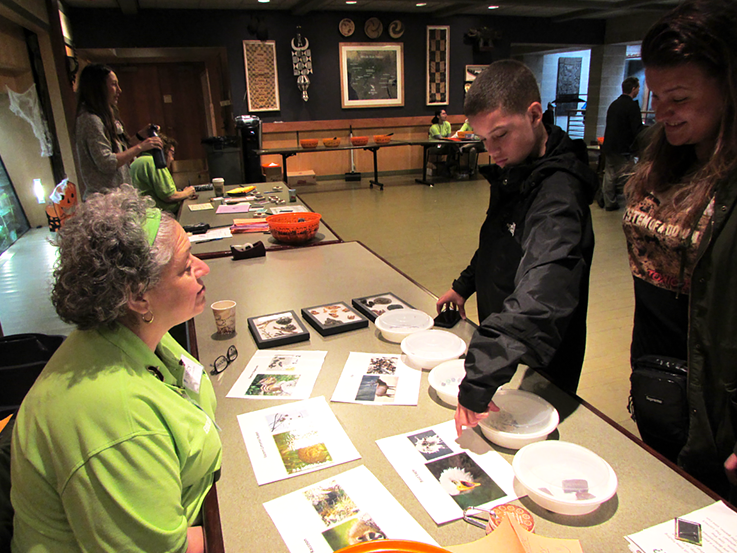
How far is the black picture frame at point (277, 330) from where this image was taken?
162 centimetres

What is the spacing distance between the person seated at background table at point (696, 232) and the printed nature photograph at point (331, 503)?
807 millimetres

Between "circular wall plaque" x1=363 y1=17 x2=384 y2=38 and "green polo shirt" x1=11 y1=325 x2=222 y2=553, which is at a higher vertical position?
"circular wall plaque" x1=363 y1=17 x2=384 y2=38

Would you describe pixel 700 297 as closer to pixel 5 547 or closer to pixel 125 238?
pixel 125 238

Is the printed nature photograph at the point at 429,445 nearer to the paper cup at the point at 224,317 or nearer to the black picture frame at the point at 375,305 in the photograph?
the black picture frame at the point at 375,305

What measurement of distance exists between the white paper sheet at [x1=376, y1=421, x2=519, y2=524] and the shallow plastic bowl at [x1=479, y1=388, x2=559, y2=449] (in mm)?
39

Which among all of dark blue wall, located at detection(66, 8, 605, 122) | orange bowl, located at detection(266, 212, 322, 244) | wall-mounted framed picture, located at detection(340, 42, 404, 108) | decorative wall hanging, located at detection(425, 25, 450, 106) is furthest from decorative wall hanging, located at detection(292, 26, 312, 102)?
orange bowl, located at detection(266, 212, 322, 244)

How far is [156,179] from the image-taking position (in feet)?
12.3

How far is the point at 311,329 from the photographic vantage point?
5.74 ft

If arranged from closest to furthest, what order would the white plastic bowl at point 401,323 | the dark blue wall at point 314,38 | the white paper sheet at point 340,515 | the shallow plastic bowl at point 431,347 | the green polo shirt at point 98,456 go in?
the green polo shirt at point 98,456 → the white paper sheet at point 340,515 → the shallow plastic bowl at point 431,347 → the white plastic bowl at point 401,323 → the dark blue wall at point 314,38

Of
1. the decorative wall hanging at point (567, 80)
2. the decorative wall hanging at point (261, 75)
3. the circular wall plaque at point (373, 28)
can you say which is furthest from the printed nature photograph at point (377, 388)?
the decorative wall hanging at point (567, 80)

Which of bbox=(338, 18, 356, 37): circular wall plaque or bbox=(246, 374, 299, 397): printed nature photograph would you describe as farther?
bbox=(338, 18, 356, 37): circular wall plaque

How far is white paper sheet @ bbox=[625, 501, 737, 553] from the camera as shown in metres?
0.83

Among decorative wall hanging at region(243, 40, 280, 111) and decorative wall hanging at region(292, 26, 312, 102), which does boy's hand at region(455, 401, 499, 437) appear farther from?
decorative wall hanging at region(292, 26, 312, 102)

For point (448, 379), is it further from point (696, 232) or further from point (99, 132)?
point (99, 132)
